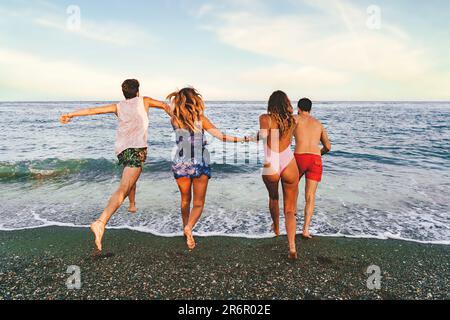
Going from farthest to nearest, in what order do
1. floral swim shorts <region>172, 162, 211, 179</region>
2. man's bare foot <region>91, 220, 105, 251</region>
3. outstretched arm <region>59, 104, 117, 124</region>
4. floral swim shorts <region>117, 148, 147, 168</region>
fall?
floral swim shorts <region>117, 148, 147, 168</region> < floral swim shorts <region>172, 162, 211, 179</region> < outstretched arm <region>59, 104, 117, 124</region> < man's bare foot <region>91, 220, 105, 251</region>

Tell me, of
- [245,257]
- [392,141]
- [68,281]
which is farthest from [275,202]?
[392,141]

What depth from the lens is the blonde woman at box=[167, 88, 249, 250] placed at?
429 cm

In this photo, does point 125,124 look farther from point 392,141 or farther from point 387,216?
point 392,141

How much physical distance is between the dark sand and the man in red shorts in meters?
0.78

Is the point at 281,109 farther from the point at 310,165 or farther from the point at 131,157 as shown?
the point at 131,157

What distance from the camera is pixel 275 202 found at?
16.1ft

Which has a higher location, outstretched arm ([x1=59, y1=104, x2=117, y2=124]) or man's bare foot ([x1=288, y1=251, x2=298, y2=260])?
outstretched arm ([x1=59, y1=104, x2=117, y2=124])

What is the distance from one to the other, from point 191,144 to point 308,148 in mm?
2024

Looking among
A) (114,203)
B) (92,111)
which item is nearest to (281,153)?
(114,203)

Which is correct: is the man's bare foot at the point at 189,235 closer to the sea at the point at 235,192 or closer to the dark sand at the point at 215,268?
the dark sand at the point at 215,268

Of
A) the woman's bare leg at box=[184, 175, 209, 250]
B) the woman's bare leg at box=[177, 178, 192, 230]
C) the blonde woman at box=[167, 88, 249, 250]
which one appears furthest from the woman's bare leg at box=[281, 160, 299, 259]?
the woman's bare leg at box=[177, 178, 192, 230]

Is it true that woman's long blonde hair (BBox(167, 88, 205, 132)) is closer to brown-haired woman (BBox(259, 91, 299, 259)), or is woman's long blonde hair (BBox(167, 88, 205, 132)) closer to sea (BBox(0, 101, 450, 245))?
brown-haired woman (BBox(259, 91, 299, 259))
